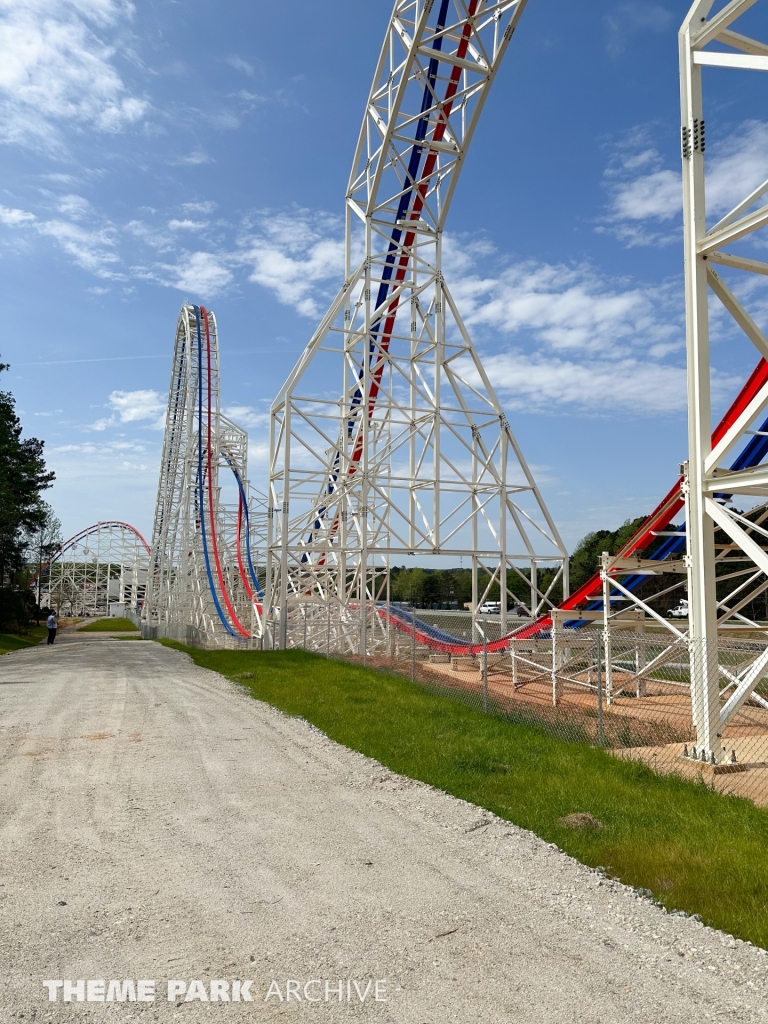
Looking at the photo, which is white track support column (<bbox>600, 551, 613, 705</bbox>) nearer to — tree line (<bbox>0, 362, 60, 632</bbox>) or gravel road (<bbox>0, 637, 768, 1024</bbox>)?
gravel road (<bbox>0, 637, 768, 1024</bbox>)

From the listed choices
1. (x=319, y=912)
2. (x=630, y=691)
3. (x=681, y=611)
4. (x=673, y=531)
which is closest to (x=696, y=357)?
(x=673, y=531)

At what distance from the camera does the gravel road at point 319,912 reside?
340 cm

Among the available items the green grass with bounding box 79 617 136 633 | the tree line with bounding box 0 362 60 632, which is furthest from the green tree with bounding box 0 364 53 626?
the green grass with bounding box 79 617 136 633

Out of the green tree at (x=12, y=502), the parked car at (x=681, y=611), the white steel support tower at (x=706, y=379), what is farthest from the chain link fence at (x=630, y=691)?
the green tree at (x=12, y=502)

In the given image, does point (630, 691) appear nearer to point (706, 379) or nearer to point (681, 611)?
point (706, 379)

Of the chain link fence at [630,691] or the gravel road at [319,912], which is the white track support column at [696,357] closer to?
the chain link fence at [630,691]

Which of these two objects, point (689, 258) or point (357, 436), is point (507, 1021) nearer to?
point (689, 258)

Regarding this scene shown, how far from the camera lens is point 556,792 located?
671 centimetres

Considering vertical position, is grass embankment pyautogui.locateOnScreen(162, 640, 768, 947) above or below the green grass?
above

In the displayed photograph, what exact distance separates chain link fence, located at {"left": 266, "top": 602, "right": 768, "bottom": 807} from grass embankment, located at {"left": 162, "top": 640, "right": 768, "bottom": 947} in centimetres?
58

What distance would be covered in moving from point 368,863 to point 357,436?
17585 millimetres

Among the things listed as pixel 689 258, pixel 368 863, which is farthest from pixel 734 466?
pixel 368 863

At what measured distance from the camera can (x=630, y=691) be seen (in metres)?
14.9

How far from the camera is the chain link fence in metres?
7.89
